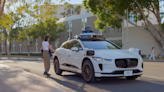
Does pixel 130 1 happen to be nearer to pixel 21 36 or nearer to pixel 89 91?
pixel 89 91

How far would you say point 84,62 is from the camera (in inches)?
288

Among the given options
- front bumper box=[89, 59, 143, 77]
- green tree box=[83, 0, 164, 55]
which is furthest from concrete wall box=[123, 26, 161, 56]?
front bumper box=[89, 59, 143, 77]

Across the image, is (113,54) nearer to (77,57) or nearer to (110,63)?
(110,63)

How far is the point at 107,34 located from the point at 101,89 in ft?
112

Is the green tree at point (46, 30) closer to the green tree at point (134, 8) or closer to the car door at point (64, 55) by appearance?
A: the green tree at point (134, 8)

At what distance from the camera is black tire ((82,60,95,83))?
6809mm

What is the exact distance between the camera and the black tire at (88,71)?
6809mm

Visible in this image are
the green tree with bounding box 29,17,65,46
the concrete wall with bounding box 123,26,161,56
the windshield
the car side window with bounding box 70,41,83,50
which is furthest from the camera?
the green tree with bounding box 29,17,65,46

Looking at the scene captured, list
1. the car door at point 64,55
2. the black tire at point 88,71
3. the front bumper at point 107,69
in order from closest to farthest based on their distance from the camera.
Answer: the front bumper at point 107,69
the black tire at point 88,71
the car door at point 64,55

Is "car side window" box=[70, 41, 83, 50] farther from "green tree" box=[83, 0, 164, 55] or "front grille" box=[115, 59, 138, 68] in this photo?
"green tree" box=[83, 0, 164, 55]

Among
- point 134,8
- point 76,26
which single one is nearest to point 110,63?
point 134,8

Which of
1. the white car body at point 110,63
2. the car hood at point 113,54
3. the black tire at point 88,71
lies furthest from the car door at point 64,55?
the car hood at point 113,54

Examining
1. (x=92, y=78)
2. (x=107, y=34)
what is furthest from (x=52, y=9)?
(x=107, y=34)

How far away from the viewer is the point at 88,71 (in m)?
7.02
